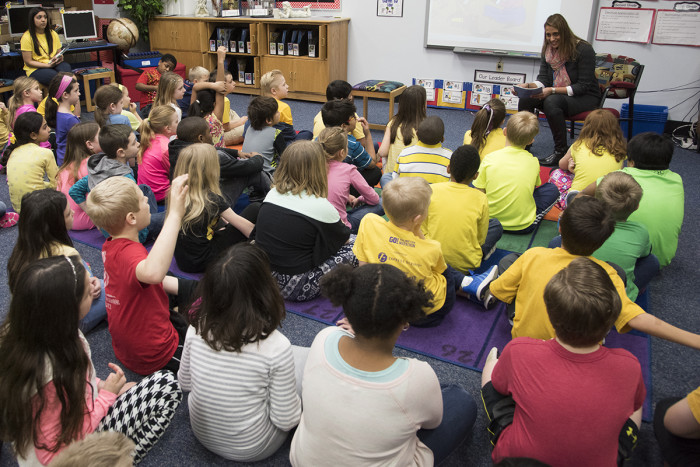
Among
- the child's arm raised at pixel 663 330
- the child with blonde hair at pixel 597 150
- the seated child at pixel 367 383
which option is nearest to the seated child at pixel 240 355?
the seated child at pixel 367 383

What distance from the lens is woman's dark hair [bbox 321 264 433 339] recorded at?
1.36 m

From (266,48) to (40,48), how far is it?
2675mm

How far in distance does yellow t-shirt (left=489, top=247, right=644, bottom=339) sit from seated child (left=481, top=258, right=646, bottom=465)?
433mm

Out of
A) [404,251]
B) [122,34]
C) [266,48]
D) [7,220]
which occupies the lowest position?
[7,220]

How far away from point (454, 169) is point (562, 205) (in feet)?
4.50

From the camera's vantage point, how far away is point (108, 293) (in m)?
2.00

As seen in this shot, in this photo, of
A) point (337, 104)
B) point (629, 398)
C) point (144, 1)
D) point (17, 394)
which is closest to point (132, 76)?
point (144, 1)

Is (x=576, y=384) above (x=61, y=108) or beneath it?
beneath

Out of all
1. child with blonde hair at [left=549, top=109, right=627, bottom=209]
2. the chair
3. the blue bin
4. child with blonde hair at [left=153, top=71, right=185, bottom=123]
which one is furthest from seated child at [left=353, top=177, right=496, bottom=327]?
the blue bin

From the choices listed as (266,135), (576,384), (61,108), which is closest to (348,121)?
(266,135)

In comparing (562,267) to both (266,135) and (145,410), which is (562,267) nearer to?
(145,410)

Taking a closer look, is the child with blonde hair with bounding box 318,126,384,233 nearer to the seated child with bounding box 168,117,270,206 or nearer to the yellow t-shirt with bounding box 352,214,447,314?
the seated child with bounding box 168,117,270,206

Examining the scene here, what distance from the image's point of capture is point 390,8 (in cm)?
681

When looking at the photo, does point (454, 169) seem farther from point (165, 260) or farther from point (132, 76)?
point (132, 76)
